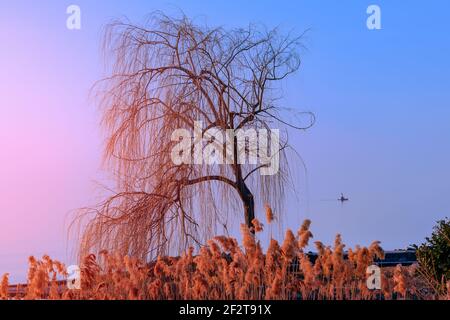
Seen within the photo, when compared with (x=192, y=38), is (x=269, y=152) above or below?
below

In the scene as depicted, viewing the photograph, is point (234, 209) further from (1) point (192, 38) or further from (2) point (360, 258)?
(2) point (360, 258)

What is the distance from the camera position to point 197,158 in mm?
9422

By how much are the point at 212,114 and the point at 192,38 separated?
1.05m

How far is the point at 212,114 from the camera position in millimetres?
9570

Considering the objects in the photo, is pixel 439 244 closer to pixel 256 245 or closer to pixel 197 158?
pixel 197 158

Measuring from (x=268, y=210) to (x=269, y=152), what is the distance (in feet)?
16.3
